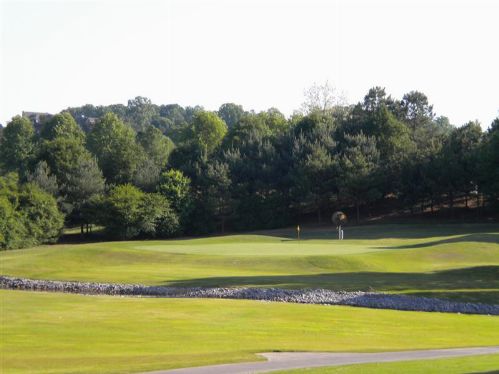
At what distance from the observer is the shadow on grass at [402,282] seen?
112 ft

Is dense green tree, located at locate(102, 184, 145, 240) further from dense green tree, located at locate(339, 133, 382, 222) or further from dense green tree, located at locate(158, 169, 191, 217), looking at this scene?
dense green tree, located at locate(339, 133, 382, 222)

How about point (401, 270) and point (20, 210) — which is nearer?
point (401, 270)

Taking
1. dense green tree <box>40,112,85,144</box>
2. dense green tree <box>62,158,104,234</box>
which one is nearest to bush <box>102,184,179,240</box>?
dense green tree <box>62,158,104,234</box>

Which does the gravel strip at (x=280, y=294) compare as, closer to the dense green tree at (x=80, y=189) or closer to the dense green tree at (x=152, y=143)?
the dense green tree at (x=80, y=189)

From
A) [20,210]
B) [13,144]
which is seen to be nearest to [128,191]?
[20,210]

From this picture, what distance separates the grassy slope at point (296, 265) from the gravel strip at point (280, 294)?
1.29 meters

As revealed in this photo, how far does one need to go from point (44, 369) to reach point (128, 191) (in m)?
63.9

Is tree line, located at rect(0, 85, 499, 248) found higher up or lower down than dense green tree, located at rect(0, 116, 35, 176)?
lower down

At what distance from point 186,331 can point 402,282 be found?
55.8 ft

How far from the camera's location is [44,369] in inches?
673

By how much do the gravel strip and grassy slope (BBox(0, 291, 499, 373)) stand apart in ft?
6.49

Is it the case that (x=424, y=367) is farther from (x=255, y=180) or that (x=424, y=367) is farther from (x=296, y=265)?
(x=255, y=180)

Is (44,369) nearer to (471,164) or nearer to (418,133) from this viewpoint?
(471,164)

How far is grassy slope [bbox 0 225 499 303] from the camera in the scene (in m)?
37.3
